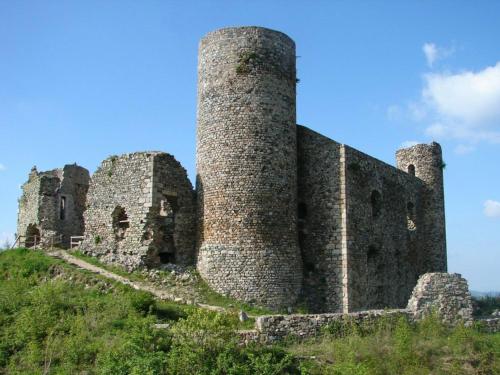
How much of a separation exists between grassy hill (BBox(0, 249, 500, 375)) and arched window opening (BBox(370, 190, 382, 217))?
9.56 m

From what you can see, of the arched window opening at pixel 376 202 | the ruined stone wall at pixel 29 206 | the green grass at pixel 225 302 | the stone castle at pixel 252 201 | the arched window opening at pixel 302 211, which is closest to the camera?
→ the green grass at pixel 225 302

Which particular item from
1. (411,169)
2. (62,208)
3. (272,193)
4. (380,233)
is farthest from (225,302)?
(411,169)

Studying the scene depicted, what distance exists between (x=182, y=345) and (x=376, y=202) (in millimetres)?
15052

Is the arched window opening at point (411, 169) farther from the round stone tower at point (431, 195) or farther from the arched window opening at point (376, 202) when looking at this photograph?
the arched window opening at point (376, 202)

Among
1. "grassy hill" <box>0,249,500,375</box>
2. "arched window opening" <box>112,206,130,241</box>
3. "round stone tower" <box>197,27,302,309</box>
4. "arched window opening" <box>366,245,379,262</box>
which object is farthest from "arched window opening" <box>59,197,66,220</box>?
"arched window opening" <box>366,245,379,262</box>

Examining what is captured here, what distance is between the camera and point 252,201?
76.4ft

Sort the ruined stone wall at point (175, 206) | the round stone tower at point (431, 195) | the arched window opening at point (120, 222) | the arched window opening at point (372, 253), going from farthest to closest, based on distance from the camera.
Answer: the round stone tower at point (431, 195), the arched window opening at point (372, 253), the arched window opening at point (120, 222), the ruined stone wall at point (175, 206)

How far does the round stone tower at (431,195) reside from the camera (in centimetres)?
3331

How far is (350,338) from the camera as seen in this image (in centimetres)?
1661

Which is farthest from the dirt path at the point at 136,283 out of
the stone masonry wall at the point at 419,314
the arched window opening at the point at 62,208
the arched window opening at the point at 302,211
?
the arched window opening at the point at 302,211

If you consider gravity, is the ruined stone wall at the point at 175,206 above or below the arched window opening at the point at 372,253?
above

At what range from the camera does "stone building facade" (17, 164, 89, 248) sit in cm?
2906

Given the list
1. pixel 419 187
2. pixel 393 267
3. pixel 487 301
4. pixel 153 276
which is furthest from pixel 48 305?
pixel 487 301

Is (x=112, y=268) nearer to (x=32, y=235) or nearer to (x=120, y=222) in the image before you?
(x=120, y=222)
